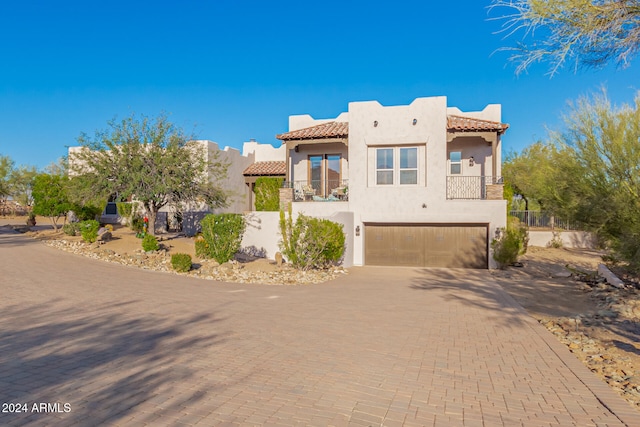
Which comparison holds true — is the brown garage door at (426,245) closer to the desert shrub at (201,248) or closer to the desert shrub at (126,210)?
the desert shrub at (201,248)

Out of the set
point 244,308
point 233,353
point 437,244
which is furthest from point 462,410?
point 437,244

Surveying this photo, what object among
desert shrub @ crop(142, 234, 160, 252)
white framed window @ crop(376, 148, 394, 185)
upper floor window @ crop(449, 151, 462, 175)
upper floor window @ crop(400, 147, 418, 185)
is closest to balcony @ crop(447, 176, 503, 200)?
upper floor window @ crop(449, 151, 462, 175)

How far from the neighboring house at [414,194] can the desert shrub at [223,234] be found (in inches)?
166

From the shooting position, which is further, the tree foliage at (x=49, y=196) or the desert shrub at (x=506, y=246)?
the tree foliage at (x=49, y=196)

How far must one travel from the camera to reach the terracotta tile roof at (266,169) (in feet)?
90.1

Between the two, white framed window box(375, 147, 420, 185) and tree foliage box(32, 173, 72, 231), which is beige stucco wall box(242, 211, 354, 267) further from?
tree foliage box(32, 173, 72, 231)

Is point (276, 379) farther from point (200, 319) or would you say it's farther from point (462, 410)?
point (200, 319)

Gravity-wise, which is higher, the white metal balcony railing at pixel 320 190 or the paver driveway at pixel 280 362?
the white metal balcony railing at pixel 320 190

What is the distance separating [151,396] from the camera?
4797 millimetres

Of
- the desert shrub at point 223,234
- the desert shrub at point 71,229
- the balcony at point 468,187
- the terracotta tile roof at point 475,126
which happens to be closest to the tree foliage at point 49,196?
the desert shrub at point 71,229

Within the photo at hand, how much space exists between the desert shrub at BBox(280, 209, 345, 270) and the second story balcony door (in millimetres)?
5873

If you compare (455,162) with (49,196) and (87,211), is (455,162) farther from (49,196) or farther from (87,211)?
(87,211)

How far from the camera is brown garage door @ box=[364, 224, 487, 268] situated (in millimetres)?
18531

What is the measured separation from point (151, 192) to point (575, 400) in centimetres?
1721
